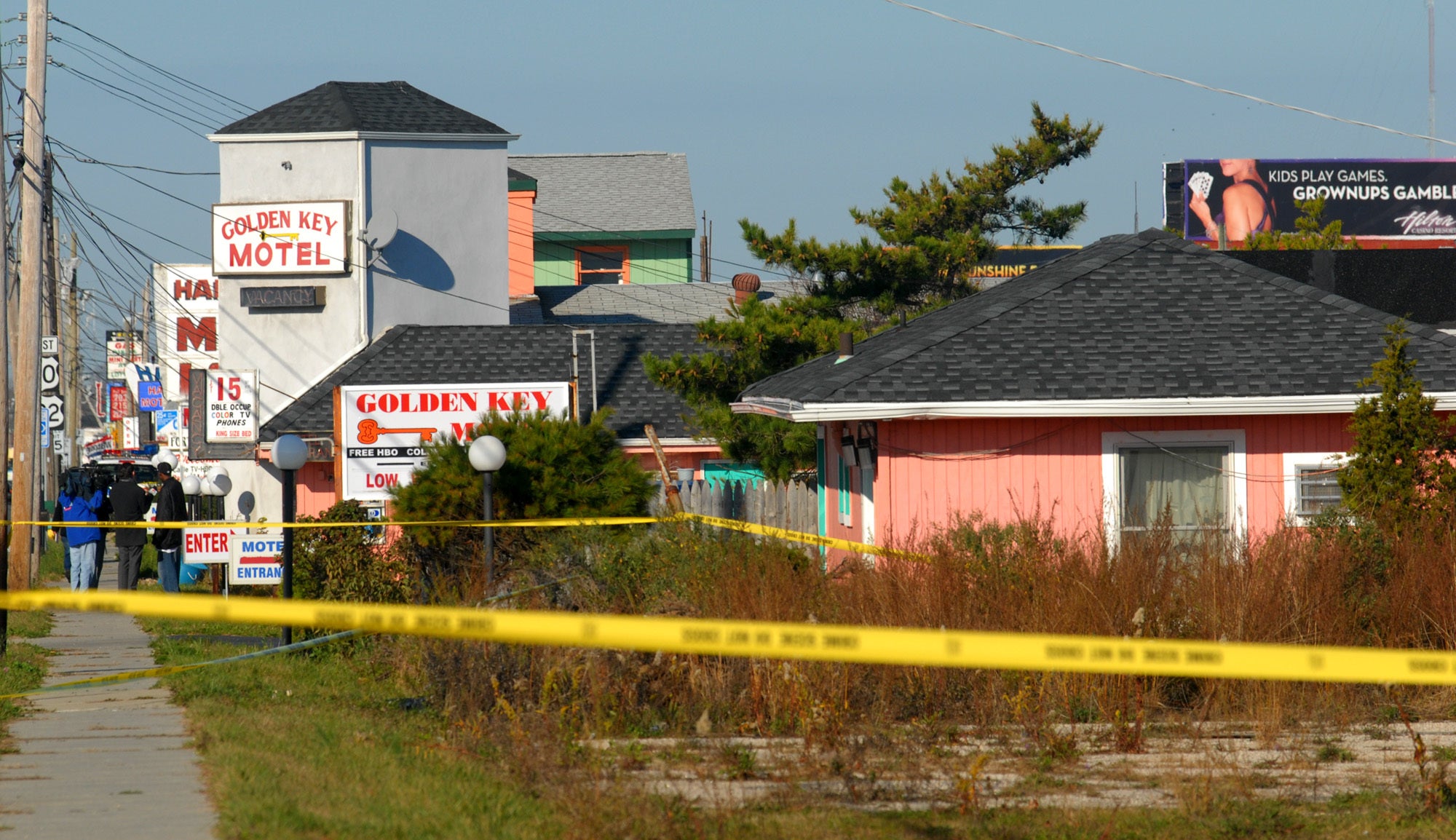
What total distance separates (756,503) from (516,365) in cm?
1089

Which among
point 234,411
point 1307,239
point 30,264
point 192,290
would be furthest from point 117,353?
point 1307,239

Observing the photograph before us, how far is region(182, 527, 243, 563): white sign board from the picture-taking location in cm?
1619

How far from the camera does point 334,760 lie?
26.5 feet

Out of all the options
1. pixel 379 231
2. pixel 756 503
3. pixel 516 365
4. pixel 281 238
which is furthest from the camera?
pixel 379 231

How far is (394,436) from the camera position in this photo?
17250 millimetres

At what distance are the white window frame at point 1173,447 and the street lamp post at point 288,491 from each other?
24.6 ft

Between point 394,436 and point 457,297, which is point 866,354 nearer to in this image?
point 394,436

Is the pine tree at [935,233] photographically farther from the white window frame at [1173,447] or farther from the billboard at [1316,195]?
the billboard at [1316,195]

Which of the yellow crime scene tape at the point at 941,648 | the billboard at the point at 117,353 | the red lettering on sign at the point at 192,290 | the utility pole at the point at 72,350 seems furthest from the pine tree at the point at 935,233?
the billboard at the point at 117,353

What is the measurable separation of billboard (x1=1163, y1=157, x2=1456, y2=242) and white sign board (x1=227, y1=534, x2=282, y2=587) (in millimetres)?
47634

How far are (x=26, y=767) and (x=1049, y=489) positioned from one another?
911cm

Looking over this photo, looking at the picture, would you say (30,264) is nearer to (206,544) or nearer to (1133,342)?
(206,544)

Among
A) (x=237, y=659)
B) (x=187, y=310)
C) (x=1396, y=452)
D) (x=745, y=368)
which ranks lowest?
(x=237, y=659)

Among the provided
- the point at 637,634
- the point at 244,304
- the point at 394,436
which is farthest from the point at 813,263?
the point at 637,634
